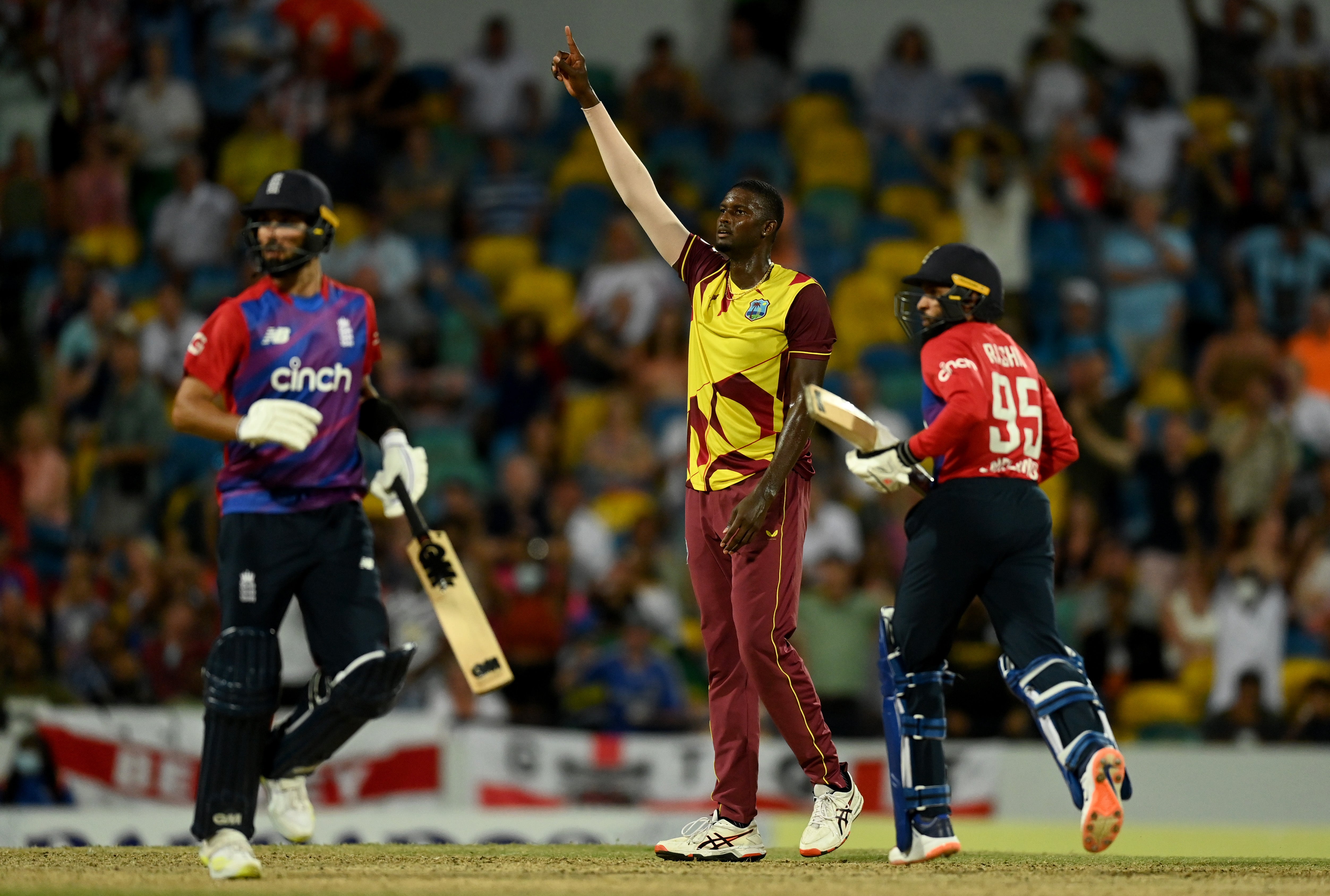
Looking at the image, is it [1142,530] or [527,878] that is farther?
[1142,530]

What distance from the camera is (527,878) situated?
601cm

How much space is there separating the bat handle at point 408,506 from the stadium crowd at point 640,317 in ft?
17.2

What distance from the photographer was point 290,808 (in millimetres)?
6727

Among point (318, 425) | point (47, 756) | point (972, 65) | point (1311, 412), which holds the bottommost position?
point (47, 756)

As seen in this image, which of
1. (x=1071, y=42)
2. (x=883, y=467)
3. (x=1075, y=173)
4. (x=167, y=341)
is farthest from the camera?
(x=1071, y=42)

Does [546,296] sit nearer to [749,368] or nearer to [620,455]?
[620,455]

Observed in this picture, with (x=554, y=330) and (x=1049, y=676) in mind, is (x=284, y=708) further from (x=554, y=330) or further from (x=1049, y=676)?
(x=1049, y=676)

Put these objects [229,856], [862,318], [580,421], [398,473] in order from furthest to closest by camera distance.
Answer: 1. [862,318]
2. [580,421]
3. [398,473]
4. [229,856]

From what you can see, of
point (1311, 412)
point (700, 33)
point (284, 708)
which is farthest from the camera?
point (700, 33)

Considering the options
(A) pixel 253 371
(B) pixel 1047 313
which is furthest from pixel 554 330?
(A) pixel 253 371

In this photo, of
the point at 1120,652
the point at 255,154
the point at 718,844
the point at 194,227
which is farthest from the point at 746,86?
the point at 718,844

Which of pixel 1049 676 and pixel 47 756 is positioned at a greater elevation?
pixel 1049 676

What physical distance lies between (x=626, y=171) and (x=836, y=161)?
32.4 ft

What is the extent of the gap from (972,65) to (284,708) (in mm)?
10569
